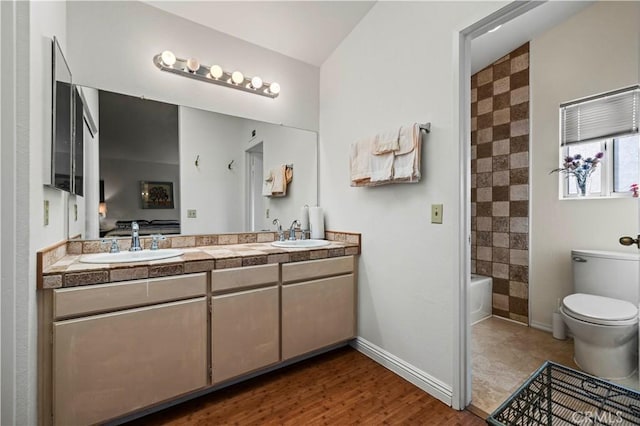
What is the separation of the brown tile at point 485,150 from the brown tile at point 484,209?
49 cm

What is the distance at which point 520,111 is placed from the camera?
2654 millimetres

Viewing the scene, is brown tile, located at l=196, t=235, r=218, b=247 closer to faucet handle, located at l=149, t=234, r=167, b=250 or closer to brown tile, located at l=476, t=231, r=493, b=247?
faucet handle, located at l=149, t=234, r=167, b=250

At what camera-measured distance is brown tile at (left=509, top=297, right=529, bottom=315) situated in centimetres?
263

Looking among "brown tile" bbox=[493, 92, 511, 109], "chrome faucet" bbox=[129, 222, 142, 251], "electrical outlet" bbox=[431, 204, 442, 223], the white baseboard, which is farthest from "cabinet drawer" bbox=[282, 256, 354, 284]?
"brown tile" bbox=[493, 92, 511, 109]

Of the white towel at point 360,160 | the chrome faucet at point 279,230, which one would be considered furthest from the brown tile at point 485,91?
the chrome faucet at point 279,230

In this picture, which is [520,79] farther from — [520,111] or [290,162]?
[290,162]

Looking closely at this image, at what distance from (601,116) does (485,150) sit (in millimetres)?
853

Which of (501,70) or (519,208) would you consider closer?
(519,208)

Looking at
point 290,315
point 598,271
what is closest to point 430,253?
point 290,315

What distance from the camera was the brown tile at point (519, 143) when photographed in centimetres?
262

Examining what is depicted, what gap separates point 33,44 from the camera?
107cm

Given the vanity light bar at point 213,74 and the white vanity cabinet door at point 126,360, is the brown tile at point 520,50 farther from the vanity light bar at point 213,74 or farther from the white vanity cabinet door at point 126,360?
the white vanity cabinet door at point 126,360

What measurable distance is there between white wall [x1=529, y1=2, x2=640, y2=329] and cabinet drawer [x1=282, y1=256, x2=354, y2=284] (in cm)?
177

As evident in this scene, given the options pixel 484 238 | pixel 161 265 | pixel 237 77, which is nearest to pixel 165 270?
pixel 161 265
